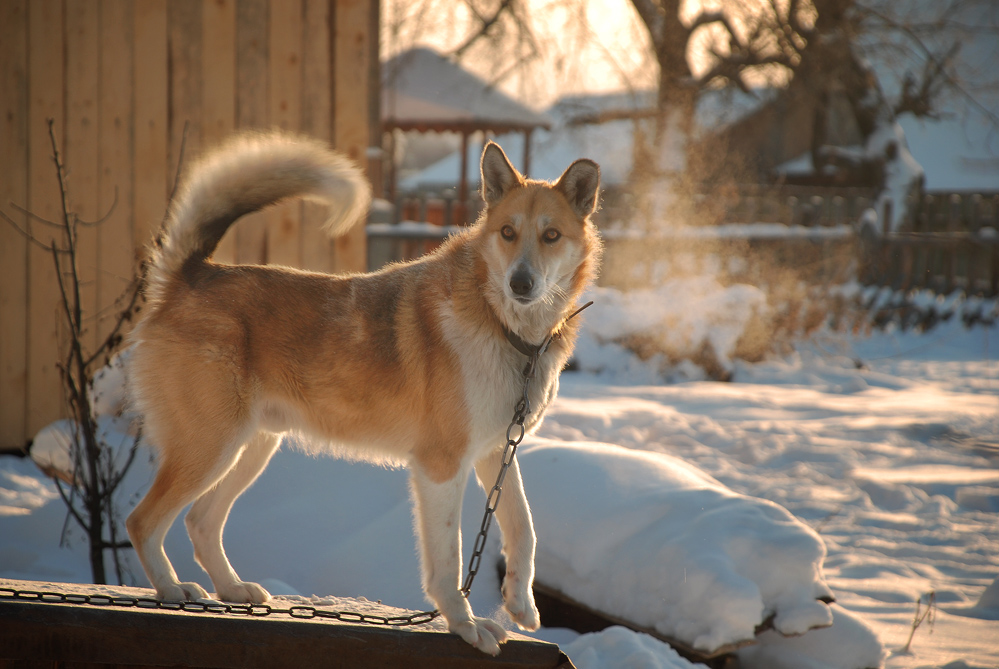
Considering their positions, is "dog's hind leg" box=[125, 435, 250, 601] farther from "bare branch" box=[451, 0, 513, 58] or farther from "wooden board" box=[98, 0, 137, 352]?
"bare branch" box=[451, 0, 513, 58]

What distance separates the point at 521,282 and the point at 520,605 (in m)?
1.07

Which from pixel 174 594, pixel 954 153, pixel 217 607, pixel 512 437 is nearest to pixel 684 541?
pixel 512 437

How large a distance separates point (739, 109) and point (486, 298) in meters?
17.6

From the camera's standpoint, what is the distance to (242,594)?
2.62 metres

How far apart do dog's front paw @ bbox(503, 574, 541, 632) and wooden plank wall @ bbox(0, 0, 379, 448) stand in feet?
9.98

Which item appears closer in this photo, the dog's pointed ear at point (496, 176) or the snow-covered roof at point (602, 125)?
the dog's pointed ear at point (496, 176)

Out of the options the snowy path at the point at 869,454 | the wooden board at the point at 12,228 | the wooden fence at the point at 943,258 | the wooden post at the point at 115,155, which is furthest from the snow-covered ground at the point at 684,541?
the wooden fence at the point at 943,258

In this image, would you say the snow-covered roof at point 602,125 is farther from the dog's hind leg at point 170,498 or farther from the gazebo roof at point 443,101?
the dog's hind leg at point 170,498

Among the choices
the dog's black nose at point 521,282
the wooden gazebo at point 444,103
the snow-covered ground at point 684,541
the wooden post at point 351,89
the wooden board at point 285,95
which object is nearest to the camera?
the dog's black nose at point 521,282

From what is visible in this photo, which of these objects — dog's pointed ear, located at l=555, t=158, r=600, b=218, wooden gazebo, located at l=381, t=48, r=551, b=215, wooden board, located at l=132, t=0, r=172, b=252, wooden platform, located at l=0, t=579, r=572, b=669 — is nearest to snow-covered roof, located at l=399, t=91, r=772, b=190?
wooden gazebo, located at l=381, t=48, r=551, b=215

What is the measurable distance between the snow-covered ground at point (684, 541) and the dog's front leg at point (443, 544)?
2.40 ft

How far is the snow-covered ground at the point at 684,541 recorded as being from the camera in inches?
121

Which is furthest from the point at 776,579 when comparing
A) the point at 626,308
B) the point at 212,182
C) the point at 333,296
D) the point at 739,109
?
the point at 739,109

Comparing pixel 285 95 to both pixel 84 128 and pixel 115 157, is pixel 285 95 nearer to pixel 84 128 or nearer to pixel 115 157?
pixel 115 157
